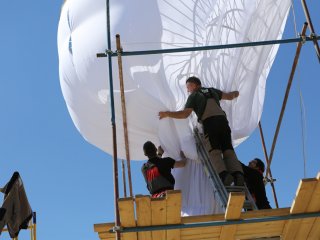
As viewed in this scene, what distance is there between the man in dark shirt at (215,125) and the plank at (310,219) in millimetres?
1253

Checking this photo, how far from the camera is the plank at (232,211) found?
5.96m

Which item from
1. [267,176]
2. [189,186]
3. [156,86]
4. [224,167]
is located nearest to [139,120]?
[156,86]

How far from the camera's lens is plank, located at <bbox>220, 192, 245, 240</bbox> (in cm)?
596

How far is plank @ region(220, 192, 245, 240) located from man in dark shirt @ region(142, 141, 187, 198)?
158cm

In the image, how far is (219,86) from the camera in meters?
9.16

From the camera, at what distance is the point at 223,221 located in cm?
626

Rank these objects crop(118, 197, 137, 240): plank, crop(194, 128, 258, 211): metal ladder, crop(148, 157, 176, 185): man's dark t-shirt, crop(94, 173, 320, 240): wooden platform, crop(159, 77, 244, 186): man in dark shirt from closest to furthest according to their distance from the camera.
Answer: crop(118, 197, 137, 240): plank < crop(94, 173, 320, 240): wooden platform < crop(194, 128, 258, 211): metal ladder < crop(159, 77, 244, 186): man in dark shirt < crop(148, 157, 176, 185): man's dark t-shirt

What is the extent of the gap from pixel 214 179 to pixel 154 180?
71 centimetres

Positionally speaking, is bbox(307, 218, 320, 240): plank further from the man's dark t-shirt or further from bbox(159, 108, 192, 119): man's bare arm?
bbox(159, 108, 192, 119): man's bare arm

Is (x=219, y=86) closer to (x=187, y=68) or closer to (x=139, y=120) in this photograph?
(x=187, y=68)

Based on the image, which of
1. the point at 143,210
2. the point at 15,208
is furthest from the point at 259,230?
the point at 15,208

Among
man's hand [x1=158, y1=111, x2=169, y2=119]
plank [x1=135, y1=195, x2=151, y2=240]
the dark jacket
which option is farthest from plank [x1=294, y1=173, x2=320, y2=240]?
the dark jacket

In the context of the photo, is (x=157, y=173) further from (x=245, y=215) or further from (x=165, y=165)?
(x=245, y=215)

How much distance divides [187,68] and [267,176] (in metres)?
2.66
